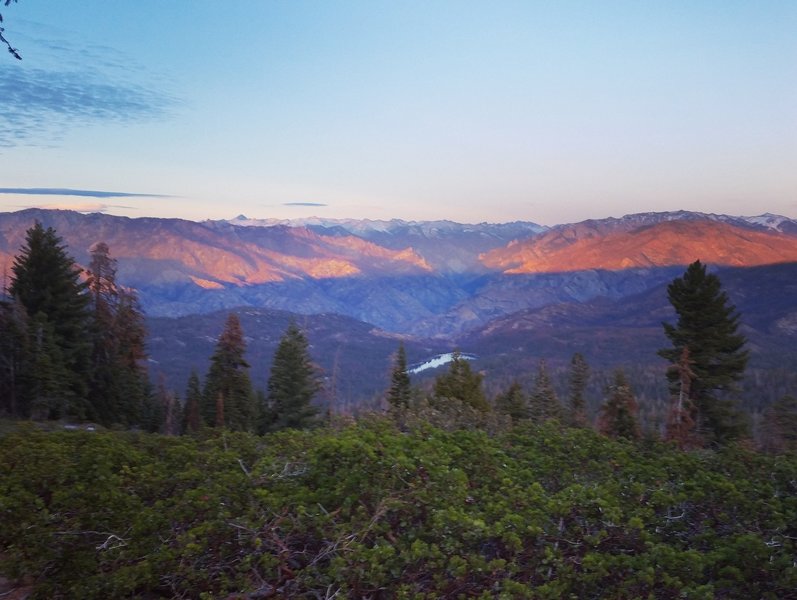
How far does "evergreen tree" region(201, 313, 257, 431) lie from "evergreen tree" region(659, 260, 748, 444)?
23545 millimetres

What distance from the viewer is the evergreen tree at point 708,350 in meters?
26.5

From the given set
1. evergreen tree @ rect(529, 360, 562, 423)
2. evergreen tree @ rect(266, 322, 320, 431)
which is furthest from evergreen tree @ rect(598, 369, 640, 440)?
evergreen tree @ rect(266, 322, 320, 431)

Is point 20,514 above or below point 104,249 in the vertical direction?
below

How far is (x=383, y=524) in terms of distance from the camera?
20.0 ft

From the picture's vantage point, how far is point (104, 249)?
3628cm

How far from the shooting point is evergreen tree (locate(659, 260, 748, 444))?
26.5m

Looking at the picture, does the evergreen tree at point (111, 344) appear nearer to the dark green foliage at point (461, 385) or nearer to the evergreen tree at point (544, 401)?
the dark green foliage at point (461, 385)

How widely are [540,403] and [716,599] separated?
114ft

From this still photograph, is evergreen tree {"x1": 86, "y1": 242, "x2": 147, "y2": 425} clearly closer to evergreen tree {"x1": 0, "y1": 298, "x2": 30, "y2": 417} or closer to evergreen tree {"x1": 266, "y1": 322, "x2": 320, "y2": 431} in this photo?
evergreen tree {"x1": 0, "y1": 298, "x2": 30, "y2": 417}

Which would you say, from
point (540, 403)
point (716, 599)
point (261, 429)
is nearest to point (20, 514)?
point (716, 599)

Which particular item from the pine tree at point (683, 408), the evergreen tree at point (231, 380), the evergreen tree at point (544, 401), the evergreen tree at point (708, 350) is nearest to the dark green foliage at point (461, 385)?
the evergreen tree at point (544, 401)

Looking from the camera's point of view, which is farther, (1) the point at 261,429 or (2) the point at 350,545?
(1) the point at 261,429

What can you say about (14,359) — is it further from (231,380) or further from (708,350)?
(708,350)

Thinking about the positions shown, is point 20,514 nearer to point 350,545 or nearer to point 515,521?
point 350,545
